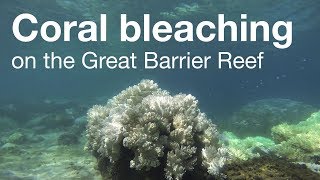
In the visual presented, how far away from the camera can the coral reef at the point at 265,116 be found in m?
20.4

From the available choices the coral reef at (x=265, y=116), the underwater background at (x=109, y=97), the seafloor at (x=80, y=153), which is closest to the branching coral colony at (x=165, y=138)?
the seafloor at (x=80, y=153)

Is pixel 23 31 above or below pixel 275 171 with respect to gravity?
above

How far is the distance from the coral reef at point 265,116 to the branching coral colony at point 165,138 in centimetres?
1491

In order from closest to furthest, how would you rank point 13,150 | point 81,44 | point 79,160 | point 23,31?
point 79,160, point 13,150, point 23,31, point 81,44

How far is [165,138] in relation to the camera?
211 inches

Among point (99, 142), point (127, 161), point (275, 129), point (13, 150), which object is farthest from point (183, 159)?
point (13, 150)

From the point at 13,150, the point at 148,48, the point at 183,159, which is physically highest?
the point at 148,48

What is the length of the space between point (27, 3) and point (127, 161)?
33.9 metres

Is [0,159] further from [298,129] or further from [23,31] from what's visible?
[23,31]

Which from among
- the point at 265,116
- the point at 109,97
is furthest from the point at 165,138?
the point at 109,97

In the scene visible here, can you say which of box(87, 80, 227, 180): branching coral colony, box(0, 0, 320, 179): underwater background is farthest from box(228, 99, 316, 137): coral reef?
box(87, 80, 227, 180): branching coral colony

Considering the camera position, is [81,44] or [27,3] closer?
[27,3]

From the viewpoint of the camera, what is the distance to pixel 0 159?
1028 cm

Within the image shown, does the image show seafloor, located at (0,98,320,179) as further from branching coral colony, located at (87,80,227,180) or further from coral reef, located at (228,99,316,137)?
branching coral colony, located at (87,80,227,180)
